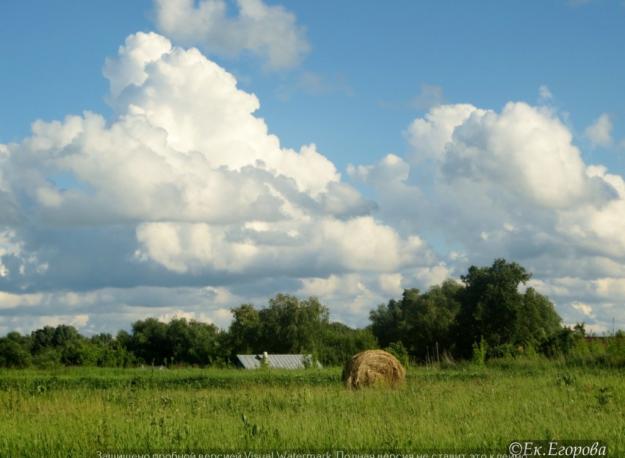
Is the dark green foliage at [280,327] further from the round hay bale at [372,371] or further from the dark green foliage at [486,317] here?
the round hay bale at [372,371]

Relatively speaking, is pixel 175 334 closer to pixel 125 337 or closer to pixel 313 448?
pixel 125 337

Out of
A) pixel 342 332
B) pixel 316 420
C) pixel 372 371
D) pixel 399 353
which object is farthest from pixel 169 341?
pixel 316 420

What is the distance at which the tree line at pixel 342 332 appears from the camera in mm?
70312

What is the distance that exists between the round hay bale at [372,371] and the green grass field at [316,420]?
432 centimetres

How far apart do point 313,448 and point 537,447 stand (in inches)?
133

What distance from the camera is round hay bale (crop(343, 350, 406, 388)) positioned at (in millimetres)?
26672

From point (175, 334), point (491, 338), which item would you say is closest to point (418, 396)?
point (491, 338)

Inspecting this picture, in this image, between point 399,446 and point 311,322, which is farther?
point 311,322

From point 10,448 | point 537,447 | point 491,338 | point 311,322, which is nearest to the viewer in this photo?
point 537,447

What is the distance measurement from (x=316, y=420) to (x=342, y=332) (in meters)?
77.5

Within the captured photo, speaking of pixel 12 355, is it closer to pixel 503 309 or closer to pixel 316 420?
pixel 503 309

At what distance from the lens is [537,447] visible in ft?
38.8

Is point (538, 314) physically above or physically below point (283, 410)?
above

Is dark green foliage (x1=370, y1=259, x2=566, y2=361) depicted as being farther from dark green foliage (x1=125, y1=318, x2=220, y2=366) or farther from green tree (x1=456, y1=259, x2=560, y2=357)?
dark green foliage (x1=125, y1=318, x2=220, y2=366)
